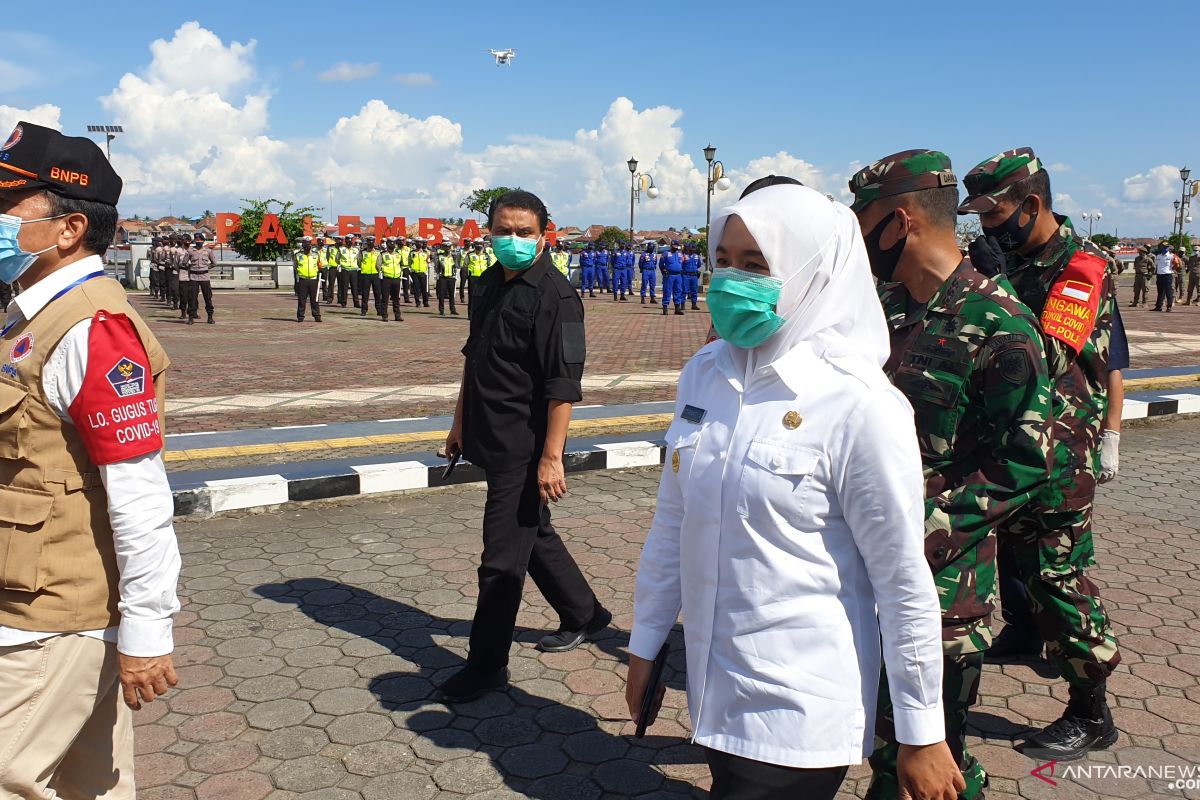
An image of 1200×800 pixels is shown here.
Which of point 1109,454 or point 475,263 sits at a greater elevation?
point 475,263

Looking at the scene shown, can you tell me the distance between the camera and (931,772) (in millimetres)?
1735

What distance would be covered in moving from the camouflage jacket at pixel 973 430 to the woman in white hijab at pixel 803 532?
0.51 meters

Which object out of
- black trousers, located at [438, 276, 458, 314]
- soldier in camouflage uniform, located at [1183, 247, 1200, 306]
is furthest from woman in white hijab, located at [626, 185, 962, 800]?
soldier in camouflage uniform, located at [1183, 247, 1200, 306]

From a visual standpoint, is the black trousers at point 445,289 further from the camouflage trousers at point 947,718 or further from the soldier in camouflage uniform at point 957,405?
the camouflage trousers at point 947,718

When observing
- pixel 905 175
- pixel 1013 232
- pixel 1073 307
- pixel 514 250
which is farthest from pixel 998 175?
pixel 514 250

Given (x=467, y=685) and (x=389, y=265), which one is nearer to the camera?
(x=467, y=685)

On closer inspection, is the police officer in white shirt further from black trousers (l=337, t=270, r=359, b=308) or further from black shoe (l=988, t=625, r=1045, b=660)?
black trousers (l=337, t=270, r=359, b=308)

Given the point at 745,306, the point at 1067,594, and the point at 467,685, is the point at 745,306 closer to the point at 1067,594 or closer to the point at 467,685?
the point at 1067,594

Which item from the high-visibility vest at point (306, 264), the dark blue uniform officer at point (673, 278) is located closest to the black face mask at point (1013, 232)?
the high-visibility vest at point (306, 264)

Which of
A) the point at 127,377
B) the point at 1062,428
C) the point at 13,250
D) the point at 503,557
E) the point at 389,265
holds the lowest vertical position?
the point at 503,557

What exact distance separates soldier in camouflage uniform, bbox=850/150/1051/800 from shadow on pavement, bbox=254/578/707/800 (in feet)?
3.37

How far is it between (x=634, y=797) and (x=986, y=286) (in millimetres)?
1791

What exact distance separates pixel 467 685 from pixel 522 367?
1188 mm

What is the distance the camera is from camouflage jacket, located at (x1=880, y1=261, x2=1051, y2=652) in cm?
227
